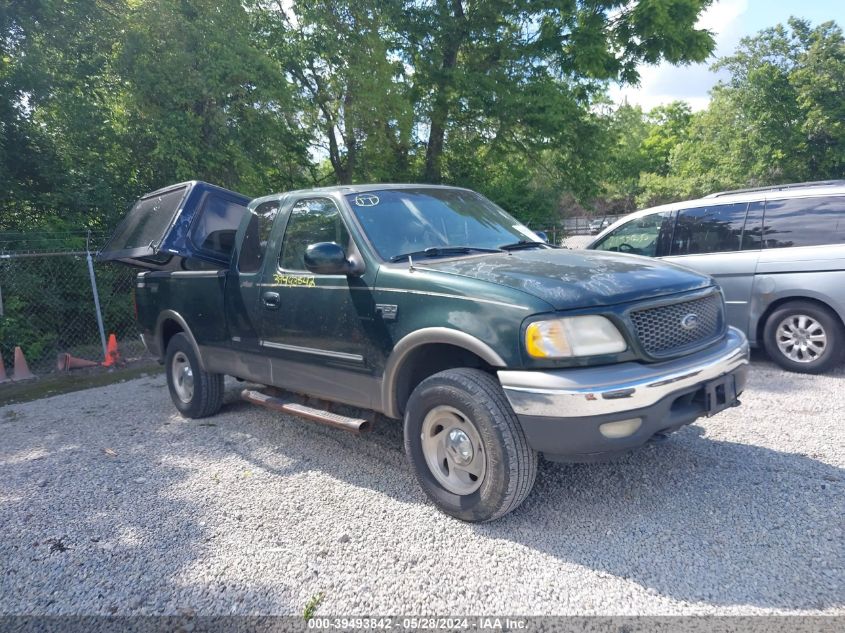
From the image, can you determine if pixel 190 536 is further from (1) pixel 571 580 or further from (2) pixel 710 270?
(2) pixel 710 270

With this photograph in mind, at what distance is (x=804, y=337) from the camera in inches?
248

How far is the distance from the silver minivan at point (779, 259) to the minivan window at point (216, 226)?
4.95 metres

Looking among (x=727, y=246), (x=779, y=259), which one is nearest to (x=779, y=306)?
(x=779, y=259)

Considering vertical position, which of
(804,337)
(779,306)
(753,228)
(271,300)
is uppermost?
(753,228)

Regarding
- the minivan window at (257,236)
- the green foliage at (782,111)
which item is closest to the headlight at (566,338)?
the minivan window at (257,236)

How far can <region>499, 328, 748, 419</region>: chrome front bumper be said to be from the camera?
2953 mm

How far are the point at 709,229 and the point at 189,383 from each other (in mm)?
5897

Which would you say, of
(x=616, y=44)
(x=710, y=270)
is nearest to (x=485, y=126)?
(x=616, y=44)

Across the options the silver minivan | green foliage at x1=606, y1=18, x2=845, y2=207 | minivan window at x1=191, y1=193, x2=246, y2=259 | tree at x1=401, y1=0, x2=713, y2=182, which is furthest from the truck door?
green foliage at x1=606, y1=18, x2=845, y2=207

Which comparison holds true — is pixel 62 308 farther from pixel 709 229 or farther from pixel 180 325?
pixel 709 229

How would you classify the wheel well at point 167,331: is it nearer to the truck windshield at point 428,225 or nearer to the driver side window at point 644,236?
the truck windshield at point 428,225

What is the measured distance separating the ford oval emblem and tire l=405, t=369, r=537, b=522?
43.7 inches

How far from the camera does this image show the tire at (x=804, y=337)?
240 inches

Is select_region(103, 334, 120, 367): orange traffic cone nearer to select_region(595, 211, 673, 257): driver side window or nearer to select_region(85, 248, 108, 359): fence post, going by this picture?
select_region(85, 248, 108, 359): fence post
